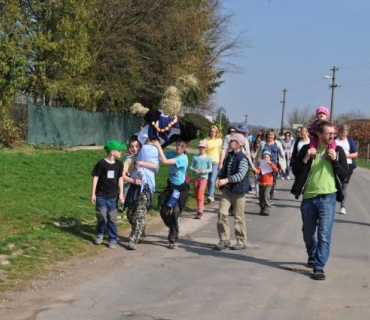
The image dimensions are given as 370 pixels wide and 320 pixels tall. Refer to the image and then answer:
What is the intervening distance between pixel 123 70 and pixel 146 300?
79.1 feet

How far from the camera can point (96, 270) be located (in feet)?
23.3

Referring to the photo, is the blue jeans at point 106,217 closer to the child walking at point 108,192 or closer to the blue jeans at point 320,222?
the child walking at point 108,192

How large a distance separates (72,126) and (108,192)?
19.1 metres

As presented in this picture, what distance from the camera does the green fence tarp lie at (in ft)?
→ 81.1

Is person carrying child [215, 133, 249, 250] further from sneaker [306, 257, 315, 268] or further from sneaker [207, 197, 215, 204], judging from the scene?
sneaker [207, 197, 215, 204]

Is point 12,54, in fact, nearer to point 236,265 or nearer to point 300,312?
point 236,265

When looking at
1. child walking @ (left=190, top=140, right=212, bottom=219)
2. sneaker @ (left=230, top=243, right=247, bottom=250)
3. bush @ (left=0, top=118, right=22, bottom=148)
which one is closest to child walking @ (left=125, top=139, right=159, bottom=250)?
sneaker @ (left=230, top=243, right=247, bottom=250)

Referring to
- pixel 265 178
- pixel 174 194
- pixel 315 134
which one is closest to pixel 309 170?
pixel 315 134

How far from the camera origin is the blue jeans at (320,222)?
715 cm

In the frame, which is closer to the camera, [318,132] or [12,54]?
[318,132]

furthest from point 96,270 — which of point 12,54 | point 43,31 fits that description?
point 43,31

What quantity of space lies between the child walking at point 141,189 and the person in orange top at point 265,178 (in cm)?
448

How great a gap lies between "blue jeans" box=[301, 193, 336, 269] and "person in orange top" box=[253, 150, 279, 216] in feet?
16.9

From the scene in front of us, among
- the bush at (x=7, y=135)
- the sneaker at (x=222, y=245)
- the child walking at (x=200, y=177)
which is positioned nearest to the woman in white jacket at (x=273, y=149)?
the child walking at (x=200, y=177)
